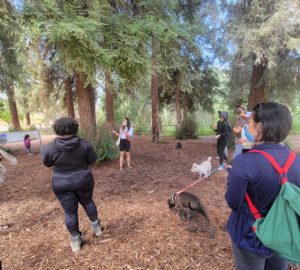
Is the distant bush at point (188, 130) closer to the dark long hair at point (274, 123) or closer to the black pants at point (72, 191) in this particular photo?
the black pants at point (72, 191)

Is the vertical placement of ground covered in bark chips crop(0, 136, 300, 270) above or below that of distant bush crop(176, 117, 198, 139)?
above

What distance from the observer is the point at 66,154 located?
2.63 metres

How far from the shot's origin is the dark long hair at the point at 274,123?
1430 mm

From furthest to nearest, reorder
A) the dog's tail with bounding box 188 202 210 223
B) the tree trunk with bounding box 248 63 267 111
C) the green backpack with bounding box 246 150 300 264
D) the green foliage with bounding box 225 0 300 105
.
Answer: the tree trunk with bounding box 248 63 267 111
the green foliage with bounding box 225 0 300 105
the dog's tail with bounding box 188 202 210 223
the green backpack with bounding box 246 150 300 264

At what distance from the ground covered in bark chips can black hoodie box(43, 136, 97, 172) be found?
108 centimetres

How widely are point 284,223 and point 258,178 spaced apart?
0.28 metres

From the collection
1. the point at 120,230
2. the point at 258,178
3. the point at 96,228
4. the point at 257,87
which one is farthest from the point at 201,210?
the point at 257,87

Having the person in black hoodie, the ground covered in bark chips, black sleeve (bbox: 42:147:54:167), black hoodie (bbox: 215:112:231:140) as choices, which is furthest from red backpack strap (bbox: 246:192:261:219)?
black hoodie (bbox: 215:112:231:140)

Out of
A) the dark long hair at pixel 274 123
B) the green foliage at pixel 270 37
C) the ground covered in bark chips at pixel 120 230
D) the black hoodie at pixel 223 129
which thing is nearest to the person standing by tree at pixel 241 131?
the ground covered in bark chips at pixel 120 230

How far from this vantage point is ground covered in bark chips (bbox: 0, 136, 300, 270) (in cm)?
262

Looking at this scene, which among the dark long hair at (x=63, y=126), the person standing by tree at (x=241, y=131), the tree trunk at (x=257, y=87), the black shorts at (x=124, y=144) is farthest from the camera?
the tree trunk at (x=257, y=87)

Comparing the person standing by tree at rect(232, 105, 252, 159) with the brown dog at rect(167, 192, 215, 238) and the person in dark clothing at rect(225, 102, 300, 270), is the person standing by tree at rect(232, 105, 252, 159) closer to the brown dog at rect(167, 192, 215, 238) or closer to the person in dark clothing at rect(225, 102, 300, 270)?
the brown dog at rect(167, 192, 215, 238)

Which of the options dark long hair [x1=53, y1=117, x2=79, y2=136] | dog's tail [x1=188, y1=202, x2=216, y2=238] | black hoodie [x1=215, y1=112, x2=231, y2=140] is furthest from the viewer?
black hoodie [x1=215, y1=112, x2=231, y2=140]

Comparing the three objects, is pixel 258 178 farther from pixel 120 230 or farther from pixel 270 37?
pixel 270 37
